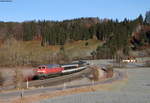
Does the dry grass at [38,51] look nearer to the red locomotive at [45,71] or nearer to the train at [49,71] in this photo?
the train at [49,71]

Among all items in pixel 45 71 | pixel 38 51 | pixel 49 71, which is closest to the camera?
pixel 45 71

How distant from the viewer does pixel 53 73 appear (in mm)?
71375

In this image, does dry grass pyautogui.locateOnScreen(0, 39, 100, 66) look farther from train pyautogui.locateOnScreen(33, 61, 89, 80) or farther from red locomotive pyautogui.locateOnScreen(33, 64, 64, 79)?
red locomotive pyautogui.locateOnScreen(33, 64, 64, 79)

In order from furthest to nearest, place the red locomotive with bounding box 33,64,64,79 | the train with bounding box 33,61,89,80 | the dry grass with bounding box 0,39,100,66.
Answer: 1. the dry grass with bounding box 0,39,100,66
2. the train with bounding box 33,61,89,80
3. the red locomotive with bounding box 33,64,64,79

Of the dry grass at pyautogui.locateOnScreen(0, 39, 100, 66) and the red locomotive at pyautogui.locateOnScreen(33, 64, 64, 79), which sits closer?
the red locomotive at pyautogui.locateOnScreen(33, 64, 64, 79)

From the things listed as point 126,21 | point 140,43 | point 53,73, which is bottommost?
point 53,73

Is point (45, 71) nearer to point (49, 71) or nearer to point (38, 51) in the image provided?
point (49, 71)

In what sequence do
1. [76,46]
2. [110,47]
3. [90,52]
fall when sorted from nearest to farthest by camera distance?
[110,47] < [90,52] < [76,46]

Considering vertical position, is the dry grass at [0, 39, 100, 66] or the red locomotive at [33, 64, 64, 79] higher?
the dry grass at [0, 39, 100, 66]

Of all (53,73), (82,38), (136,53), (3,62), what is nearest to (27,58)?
(3,62)

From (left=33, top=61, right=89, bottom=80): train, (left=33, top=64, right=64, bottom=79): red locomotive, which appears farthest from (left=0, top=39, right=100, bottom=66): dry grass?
(left=33, top=64, right=64, bottom=79): red locomotive

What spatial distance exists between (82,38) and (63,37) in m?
12.6

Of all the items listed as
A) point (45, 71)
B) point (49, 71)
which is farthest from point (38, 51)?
point (45, 71)

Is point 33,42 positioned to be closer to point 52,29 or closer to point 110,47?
point 52,29
